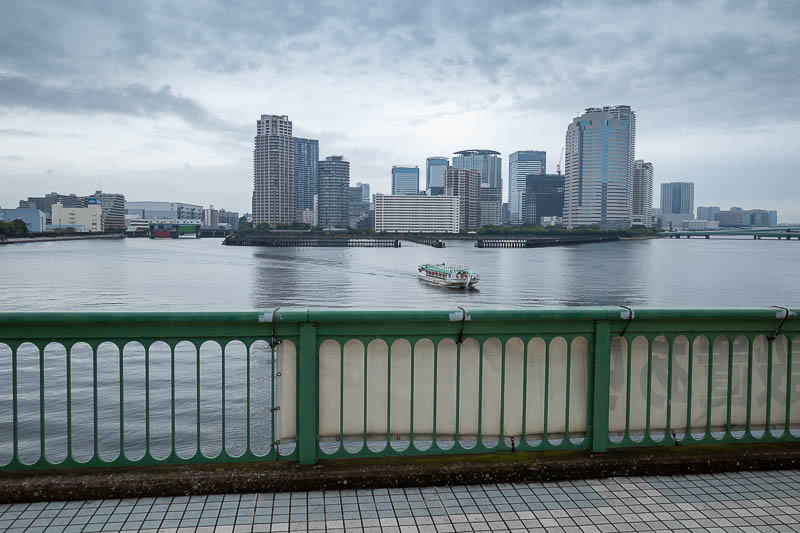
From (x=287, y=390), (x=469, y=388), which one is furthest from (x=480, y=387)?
(x=287, y=390)

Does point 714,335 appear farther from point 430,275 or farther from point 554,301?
point 430,275

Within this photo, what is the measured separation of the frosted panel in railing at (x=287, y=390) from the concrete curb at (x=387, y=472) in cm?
25

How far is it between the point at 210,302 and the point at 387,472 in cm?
4684

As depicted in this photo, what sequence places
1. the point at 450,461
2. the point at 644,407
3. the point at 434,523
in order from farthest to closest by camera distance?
the point at 644,407 < the point at 450,461 < the point at 434,523

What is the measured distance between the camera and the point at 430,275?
77.6 metres

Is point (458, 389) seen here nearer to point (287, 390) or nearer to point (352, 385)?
point (352, 385)

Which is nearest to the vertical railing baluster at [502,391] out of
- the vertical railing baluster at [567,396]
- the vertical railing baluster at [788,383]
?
the vertical railing baluster at [567,396]

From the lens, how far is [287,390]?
4559 millimetres

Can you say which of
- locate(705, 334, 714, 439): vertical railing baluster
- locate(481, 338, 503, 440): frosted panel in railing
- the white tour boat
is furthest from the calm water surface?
locate(481, 338, 503, 440): frosted panel in railing

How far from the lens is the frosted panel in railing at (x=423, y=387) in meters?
4.67

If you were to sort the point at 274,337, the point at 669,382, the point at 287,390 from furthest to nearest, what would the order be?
the point at 669,382 < the point at 287,390 < the point at 274,337

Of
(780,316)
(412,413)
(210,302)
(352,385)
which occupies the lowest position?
(210,302)

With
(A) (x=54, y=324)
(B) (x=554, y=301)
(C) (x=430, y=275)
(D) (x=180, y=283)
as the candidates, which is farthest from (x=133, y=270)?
(A) (x=54, y=324)

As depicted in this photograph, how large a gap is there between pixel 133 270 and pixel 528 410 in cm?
8342
